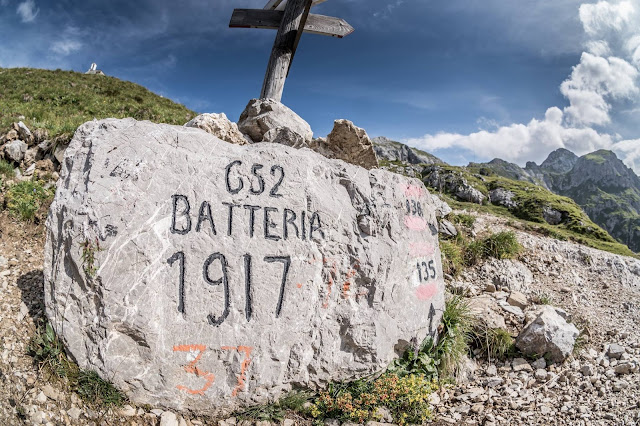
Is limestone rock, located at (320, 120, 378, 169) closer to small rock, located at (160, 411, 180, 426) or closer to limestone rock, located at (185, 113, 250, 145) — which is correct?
limestone rock, located at (185, 113, 250, 145)

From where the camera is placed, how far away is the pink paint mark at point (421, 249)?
220 inches

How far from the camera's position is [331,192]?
511 cm

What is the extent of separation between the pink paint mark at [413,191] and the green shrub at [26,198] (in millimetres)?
6730

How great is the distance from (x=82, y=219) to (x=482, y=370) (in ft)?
21.1

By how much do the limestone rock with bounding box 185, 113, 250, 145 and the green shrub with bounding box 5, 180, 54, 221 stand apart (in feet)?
10.6

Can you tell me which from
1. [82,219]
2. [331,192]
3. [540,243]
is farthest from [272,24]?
[540,243]

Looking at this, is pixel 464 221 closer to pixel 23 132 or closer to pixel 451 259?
pixel 451 259

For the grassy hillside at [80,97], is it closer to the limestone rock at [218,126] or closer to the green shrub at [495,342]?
the limestone rock at [218,126]

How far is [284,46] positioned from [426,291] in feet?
20.8

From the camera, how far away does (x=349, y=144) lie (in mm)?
7918

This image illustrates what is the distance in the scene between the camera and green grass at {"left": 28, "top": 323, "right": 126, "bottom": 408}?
12.4 feet

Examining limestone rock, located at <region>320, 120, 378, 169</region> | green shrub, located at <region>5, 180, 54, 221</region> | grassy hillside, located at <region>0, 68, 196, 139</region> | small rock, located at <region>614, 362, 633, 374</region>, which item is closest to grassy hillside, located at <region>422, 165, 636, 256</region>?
small rock, located at <region>614, 362, 633, 374</region>

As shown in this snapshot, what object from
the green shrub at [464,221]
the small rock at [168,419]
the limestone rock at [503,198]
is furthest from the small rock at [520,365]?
the limestone rock at [503,198]

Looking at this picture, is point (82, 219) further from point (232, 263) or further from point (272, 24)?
point (272, 24)
